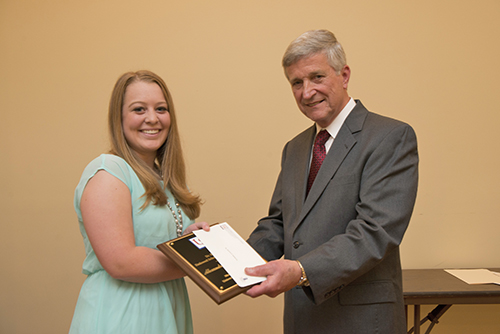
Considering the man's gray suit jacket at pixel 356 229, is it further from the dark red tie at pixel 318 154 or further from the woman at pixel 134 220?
the woman at pixel 134 220

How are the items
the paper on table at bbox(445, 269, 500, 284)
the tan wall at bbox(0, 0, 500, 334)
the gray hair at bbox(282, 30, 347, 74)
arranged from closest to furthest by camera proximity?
1. the gray hair at bbox(282, 30, 347, 74)
2. the paper on table at bbox(445, 269, 500, 284)
3. the tan wall at bbox(0, 0, 500, 334)

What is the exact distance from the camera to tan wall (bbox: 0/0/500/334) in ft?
9.28

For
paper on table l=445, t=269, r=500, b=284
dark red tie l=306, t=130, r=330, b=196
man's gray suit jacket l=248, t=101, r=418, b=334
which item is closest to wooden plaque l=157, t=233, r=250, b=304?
man's gray suit jacket l=248, t=101, r=418, b=334

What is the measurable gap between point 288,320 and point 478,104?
7.45 feet

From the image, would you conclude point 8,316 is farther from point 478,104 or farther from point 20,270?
point 478,104

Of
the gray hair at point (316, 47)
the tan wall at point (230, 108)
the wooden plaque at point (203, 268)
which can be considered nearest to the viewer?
the wooden plaque at point (203, 268)

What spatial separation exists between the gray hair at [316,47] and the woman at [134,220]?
61cm

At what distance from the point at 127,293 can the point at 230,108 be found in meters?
1.83

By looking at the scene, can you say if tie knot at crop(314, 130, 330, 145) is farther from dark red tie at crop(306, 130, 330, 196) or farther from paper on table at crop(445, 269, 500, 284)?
paper on table at crop(445, 269, 500, 284)

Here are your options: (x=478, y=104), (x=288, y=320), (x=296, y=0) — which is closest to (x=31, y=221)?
(x=288, y=320)

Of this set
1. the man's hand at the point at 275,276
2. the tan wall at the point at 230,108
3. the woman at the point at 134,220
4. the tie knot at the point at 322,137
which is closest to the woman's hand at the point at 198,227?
the woman at the point at 134,220

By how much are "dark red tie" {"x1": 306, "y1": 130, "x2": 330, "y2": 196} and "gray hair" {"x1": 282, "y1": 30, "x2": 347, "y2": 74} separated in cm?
30

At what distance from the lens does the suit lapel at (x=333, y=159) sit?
156 centimetres

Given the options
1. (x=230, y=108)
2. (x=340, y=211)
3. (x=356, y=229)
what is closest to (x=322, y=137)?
(x=340, y=211)
